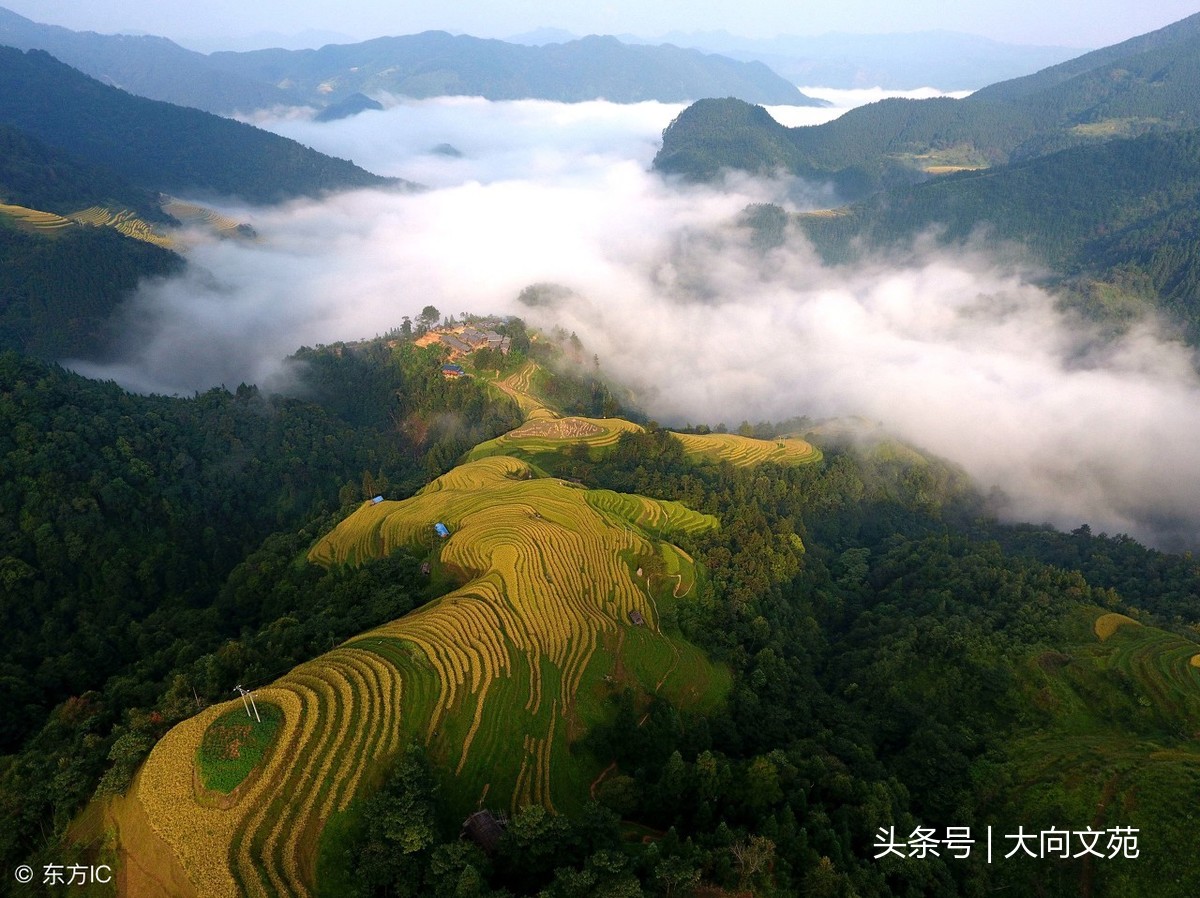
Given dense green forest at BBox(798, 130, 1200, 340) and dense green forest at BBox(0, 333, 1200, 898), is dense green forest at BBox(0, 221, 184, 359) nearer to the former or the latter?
dense green forest at BBox(0, 333, 1200, 898)

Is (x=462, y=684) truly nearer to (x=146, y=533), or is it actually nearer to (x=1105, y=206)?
(x=146, y=533)

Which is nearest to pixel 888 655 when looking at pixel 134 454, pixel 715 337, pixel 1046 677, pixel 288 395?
pixel 1046 677

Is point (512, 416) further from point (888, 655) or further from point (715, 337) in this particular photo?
point (715, 337)

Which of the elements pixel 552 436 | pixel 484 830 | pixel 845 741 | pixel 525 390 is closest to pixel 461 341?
pixel 525 390

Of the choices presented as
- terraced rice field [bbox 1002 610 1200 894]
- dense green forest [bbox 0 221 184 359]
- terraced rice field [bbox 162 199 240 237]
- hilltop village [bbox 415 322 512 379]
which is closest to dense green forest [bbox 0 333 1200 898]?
terraced rice field [bbox 1002 610 1200 894]

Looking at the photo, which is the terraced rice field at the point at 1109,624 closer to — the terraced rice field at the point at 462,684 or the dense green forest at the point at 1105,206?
the terraced rice field at the point at 462,684

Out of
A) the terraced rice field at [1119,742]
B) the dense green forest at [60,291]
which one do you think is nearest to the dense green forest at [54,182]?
the dense green forest at [60,291]
